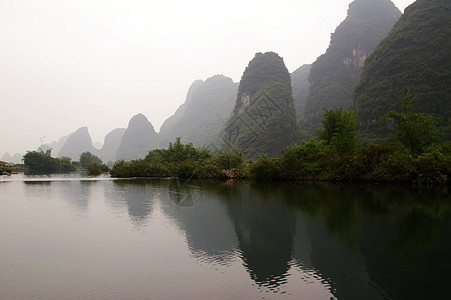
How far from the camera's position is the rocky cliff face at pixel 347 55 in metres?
97.9

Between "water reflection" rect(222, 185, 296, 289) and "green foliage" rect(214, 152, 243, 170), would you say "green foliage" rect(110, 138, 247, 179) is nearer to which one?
"green foliage" rect(214, 152, 243, 170)

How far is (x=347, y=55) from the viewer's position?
349 feet

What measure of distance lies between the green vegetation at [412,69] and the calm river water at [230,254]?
161 ft

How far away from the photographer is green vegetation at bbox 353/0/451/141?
51.2 m

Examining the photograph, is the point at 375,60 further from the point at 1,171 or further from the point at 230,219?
the point at 1,171

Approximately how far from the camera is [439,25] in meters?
61.0

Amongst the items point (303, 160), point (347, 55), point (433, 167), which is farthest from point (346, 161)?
point (347, 55)

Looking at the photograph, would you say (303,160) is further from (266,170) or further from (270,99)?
(270,99)

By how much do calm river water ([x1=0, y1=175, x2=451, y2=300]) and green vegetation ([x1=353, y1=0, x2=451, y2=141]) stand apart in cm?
4906

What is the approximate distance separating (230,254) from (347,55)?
11531 cm

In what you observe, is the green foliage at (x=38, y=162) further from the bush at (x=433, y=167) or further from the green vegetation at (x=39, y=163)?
the bush at (x=433, y=167)

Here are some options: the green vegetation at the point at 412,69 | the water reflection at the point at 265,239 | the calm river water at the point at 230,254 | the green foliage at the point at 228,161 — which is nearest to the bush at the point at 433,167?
the calm river water at the point at 230,254

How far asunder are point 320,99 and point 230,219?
315 feet

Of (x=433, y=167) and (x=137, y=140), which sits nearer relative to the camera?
(x=433, y=167)
